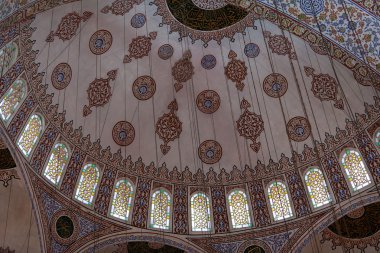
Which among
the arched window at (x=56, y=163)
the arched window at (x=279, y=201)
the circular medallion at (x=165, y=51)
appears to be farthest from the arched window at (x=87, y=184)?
the arched window at (x=279, y=201)

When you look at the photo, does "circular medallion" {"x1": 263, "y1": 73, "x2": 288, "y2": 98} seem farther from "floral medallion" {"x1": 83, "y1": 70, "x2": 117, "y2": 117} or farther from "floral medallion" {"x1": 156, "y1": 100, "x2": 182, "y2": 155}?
"floral medallion" {"x1": 83, "y1": 70, "x2": 117, "y2": 117}

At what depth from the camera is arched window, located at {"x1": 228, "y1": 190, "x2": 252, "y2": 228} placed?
14.4 meters

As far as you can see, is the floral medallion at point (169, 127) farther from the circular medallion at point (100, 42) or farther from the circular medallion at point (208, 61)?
the circular medallion at point (100, 42)

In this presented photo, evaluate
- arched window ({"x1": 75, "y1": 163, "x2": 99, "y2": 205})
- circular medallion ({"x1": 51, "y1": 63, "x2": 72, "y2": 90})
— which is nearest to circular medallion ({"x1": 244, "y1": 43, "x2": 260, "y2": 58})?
circular medallion ({"x1": 51, "y1": 63, "x2": 72, "y2": 90})

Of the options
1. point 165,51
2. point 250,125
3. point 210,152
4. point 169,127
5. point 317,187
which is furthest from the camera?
point 210,152

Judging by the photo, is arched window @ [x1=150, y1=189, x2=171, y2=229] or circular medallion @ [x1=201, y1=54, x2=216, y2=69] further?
circular medallion @ [x1=201, y1=54, x2=216, y2=69]

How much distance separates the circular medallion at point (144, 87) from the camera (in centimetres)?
1467

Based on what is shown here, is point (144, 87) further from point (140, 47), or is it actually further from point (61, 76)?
point (61, 76)

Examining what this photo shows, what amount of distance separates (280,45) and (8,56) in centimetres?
712

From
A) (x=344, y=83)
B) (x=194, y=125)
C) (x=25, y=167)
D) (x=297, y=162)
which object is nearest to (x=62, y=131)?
(x=25, y=167)

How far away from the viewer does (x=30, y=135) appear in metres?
12.8

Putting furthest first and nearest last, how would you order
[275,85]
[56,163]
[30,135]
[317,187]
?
[275,85], [317,187], [56,163], [30,135]

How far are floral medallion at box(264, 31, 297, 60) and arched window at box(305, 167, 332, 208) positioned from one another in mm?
3321

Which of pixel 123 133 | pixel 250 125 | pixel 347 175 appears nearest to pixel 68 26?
pixel 123 133
